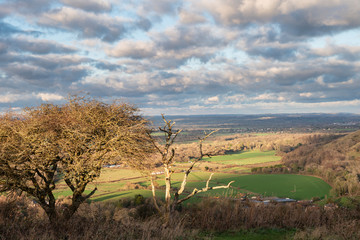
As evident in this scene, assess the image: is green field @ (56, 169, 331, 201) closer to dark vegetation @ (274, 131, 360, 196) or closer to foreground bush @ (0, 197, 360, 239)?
dark vegetation @ (274, 131, 360, 196)

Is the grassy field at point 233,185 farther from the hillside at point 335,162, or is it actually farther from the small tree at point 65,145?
the small tree at point 65,145

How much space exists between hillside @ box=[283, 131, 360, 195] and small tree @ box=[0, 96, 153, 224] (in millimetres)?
63179

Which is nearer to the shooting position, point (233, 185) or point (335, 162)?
point (233, 185)

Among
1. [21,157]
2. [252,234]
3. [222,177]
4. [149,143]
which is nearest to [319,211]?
[252,234]

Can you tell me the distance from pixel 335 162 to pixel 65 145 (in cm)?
9746

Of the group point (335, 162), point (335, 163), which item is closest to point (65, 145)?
point (335, 163)

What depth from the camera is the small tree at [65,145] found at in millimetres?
12398

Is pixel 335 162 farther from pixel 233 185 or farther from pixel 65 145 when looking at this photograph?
pixel 65 145

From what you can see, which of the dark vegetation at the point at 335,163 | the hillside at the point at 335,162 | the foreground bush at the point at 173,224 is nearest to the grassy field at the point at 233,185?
the dark vegetation at the point at 335,163

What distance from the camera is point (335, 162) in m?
87.2

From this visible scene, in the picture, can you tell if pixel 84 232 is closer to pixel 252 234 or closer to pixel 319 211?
pixel 252 234

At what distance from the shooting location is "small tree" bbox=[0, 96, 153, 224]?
1240cm

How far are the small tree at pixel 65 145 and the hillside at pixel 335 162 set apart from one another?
63179 millimetres

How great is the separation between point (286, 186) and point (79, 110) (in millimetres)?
66955
